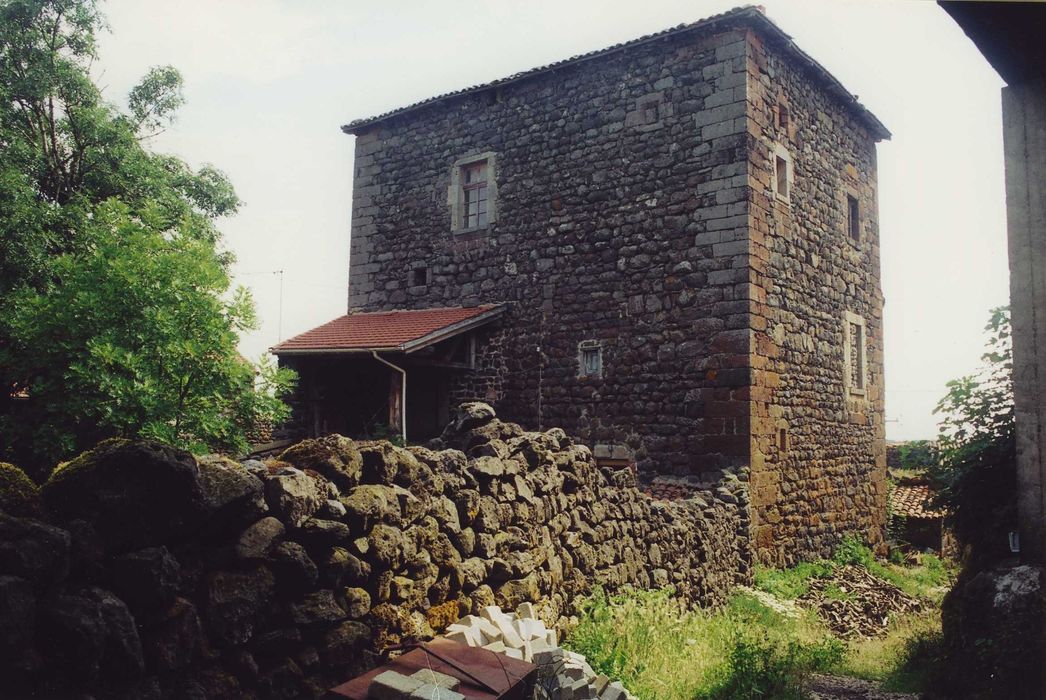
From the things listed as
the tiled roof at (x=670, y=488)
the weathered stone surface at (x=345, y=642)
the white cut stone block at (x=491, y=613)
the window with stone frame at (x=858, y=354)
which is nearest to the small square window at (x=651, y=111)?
the window with stone frame at (x=858, y=354)

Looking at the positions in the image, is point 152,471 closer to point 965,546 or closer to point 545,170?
point 965,546

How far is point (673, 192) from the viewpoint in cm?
1105

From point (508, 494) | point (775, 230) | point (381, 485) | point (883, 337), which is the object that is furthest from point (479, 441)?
point (883, 337)

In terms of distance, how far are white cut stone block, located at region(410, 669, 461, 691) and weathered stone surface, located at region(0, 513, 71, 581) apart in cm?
154

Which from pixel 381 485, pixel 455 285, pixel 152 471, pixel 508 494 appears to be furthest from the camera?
pixel 455 285

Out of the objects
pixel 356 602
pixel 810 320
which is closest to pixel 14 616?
pixel 356 602

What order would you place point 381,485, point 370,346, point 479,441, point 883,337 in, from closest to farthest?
point 381,485 < point 479,441 < point 370,346 < point 883,337

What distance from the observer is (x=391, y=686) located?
3266mm

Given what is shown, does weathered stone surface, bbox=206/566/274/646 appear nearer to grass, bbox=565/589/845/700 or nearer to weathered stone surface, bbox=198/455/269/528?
weathered stone surface, bbox=198/455/269/528

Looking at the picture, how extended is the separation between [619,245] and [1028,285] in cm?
693

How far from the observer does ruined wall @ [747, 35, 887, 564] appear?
10648 mm

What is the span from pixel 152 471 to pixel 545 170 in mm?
10078

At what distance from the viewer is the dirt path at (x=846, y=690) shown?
213 inches

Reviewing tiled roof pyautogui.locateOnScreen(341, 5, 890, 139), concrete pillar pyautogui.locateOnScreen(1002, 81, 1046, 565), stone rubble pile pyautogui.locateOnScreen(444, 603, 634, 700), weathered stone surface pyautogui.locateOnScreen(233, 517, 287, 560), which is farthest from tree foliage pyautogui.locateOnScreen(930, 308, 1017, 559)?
tiled roof pyautogui.locateOnScreen(341, 5, 890, 139)
